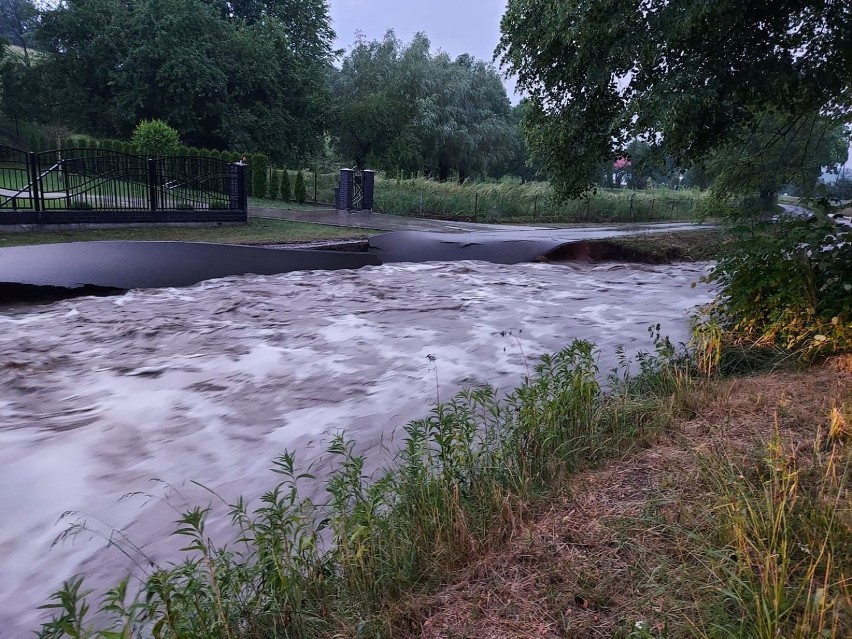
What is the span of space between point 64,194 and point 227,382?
11637 millimetres

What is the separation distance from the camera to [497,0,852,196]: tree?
8039mm

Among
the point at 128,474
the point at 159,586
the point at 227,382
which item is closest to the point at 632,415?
the point at 159,586

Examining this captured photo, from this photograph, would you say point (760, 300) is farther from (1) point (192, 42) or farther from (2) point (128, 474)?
(1) point (192, 42)

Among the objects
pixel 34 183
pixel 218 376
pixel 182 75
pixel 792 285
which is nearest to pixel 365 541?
pixel 218 376

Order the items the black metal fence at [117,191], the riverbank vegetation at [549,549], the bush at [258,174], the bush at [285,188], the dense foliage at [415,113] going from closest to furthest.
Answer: the riverbank vegetation at [549,549] < the black metal fence at [117,191] < the bush at [258,174] < the bush at [285,188] < the dense foliage at [415,113]

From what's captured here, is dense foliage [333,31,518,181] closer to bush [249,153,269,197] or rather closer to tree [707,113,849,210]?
bush [249,153,269,197]

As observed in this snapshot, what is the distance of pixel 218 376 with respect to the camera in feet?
22.8

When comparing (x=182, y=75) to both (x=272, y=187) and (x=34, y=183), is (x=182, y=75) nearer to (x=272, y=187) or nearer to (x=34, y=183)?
(x=272, y=187)

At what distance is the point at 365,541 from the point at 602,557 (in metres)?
1.06

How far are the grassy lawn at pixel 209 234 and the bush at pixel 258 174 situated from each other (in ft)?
30.3

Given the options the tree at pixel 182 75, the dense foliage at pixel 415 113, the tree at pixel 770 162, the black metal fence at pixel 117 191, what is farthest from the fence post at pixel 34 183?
the dense foliage at pixel 415 113

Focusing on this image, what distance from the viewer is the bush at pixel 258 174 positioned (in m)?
26.0

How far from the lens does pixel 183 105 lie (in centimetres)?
3347

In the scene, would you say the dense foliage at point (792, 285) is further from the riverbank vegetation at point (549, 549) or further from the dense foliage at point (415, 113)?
the dense foliage at point (415, 113)
